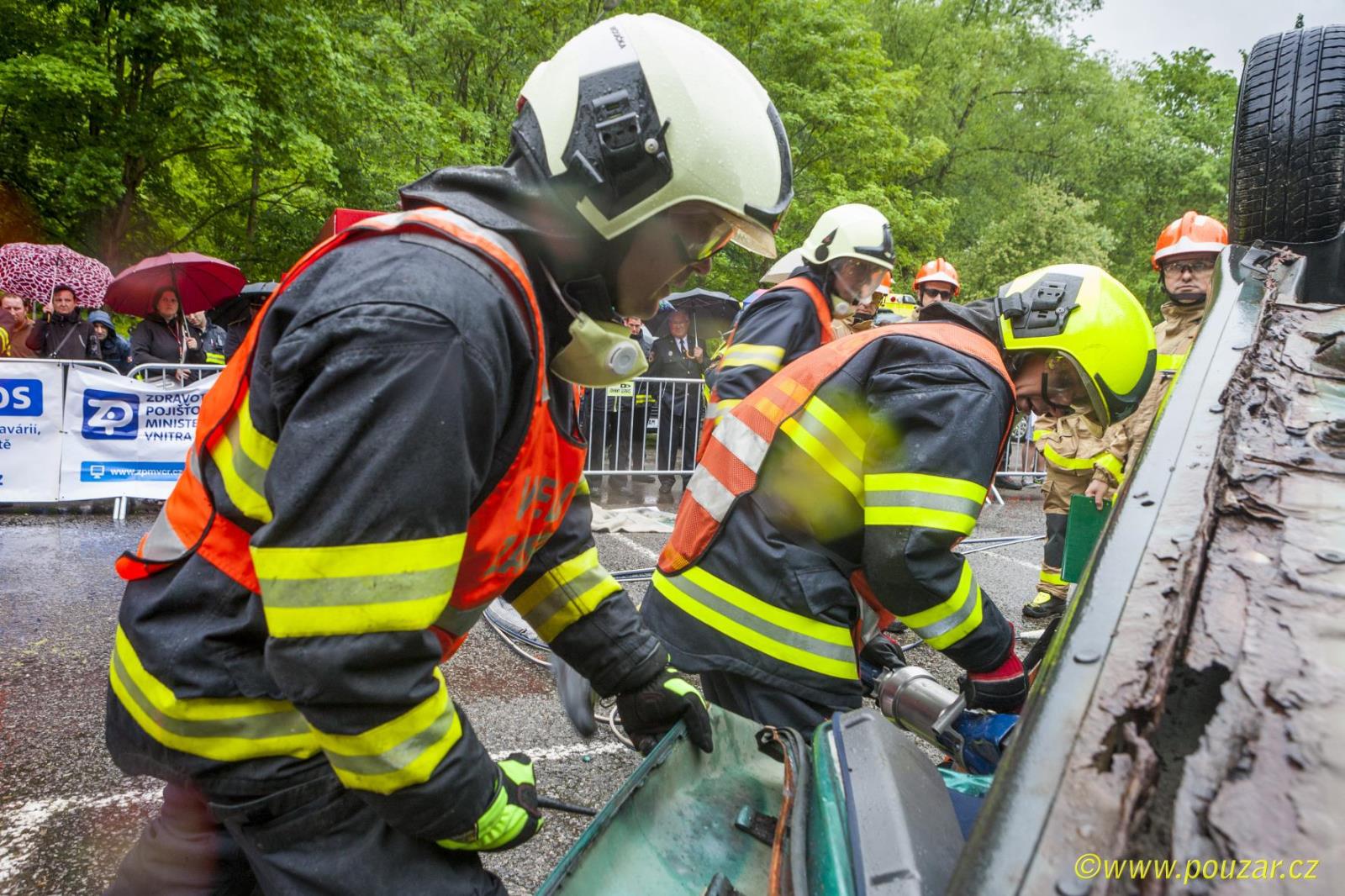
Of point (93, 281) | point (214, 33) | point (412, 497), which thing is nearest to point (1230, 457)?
point (412, 497)

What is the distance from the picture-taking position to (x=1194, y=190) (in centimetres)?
2314

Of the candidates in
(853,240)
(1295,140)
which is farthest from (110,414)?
(1295,140)

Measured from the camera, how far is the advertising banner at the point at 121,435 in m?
6.60

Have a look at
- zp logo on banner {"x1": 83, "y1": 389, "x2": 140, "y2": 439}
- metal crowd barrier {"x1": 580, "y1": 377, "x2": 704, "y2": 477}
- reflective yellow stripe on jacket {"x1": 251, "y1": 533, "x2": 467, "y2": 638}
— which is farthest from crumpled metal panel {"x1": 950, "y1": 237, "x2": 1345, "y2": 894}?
zp logo on banner {"x1": 83, "y1": 389, "x2": 140, "y2": 439}

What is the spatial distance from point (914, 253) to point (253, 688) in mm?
19661

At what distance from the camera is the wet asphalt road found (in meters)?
2.33

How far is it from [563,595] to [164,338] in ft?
24.4

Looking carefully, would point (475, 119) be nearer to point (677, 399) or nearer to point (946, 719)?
point (677, 399)

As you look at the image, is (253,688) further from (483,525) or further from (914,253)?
(914,253)

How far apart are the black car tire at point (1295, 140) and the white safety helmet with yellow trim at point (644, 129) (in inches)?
61.5

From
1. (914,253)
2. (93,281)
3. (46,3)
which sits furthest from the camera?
(914,253)

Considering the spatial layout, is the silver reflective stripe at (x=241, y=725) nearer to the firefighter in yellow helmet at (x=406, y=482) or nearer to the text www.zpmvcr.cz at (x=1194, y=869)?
the firefighter in yellow helmet at (x=406, y=482)

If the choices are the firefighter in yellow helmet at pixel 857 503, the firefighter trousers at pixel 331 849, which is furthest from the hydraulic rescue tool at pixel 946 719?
the firefighter trousers at pixel 331 849

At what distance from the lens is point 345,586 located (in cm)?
95
